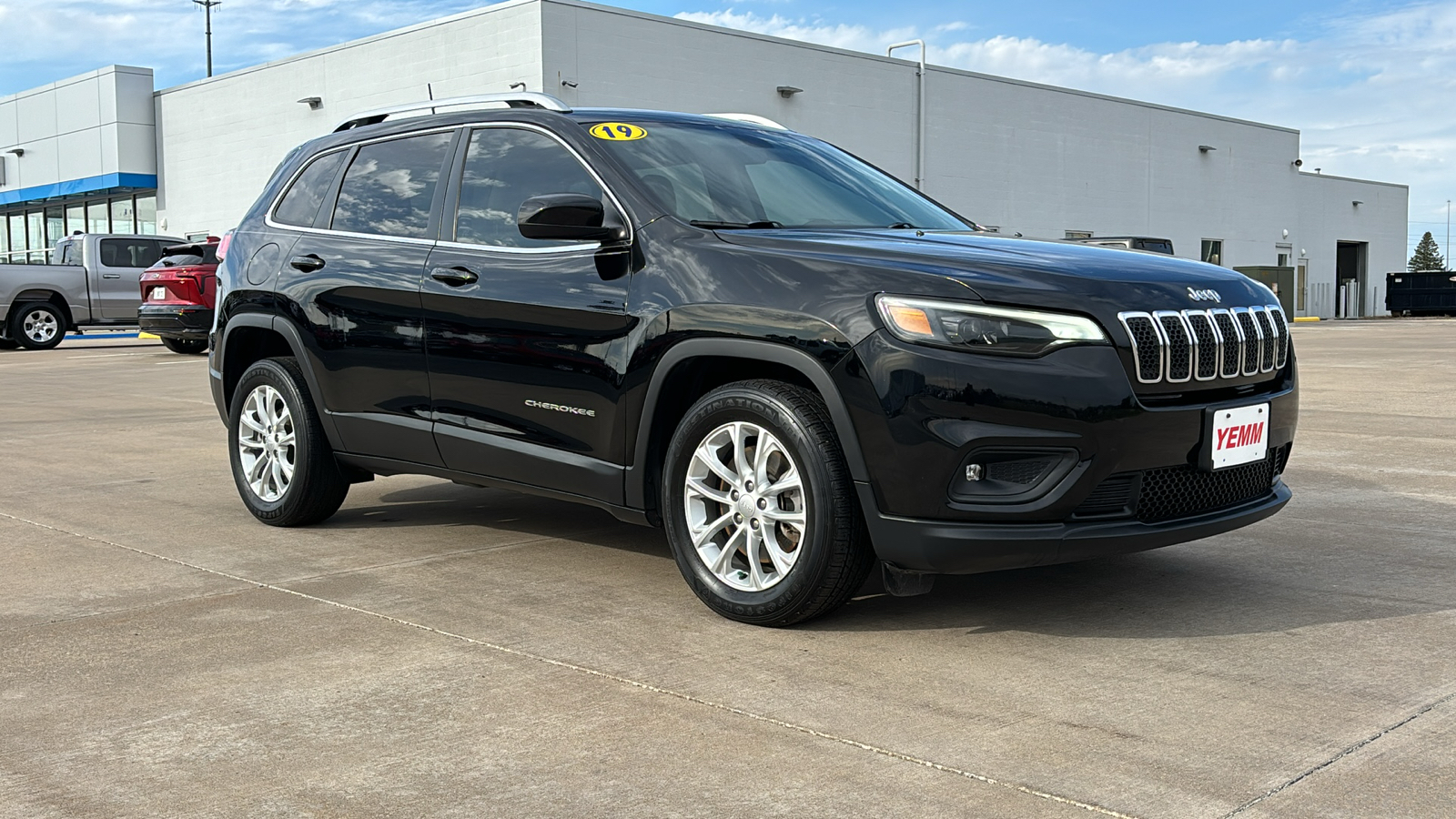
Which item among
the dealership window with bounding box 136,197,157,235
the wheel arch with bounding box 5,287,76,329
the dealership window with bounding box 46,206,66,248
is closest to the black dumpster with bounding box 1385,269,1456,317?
the dealership window with bounding box 136,197,157,235

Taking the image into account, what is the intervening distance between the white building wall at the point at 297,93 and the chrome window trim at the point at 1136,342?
897 inches

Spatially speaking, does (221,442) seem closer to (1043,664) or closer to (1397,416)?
(1043,664)

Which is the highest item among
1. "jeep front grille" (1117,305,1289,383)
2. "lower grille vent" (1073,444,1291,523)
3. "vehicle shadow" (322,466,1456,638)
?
"jeep front grille" (1117,305,1289,383)

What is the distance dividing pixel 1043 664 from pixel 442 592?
2190 mm

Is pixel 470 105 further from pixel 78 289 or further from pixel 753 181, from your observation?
pixel 78 289

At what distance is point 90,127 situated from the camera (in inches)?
1533

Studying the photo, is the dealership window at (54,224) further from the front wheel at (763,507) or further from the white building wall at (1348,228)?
the front wheel at (763,507)

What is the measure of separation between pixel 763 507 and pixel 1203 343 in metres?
→ 1.44

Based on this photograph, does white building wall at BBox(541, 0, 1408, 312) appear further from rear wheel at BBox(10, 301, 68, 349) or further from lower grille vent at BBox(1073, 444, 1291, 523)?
lower grille vent at BBox(1073, 444, 1291, 523)

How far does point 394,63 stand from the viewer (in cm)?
3039

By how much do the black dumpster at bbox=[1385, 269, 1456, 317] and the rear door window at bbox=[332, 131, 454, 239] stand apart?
163ft

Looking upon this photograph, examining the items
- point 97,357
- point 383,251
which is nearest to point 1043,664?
point 383,251

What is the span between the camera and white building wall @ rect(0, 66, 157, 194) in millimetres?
37969

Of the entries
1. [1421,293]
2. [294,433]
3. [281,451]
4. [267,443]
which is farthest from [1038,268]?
[1421,293]
